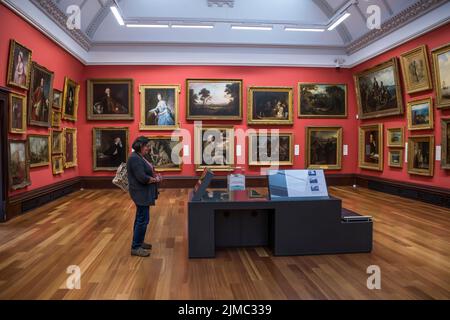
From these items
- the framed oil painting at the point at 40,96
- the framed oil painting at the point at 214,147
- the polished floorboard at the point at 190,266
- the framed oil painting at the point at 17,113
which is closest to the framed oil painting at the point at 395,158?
the polished floorboard at the point at 190,266

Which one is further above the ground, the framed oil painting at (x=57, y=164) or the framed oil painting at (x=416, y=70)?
the framed oil painting at (x=416, y=70)

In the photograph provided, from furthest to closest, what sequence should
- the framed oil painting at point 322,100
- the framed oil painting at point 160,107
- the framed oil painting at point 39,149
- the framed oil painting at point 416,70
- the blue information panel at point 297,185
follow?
the framed oil painting at point 322,100, the framed oil painting at point 160,107, the framed oil painting at point 416,70, the framed oil painting at point 39,149, the blue information panel at point 297,185

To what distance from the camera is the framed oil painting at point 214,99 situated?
15.5m

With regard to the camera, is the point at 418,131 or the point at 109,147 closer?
the point at 418,131

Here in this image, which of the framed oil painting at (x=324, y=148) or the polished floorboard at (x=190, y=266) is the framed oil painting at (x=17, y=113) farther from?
the framed oil painting at (x=324, y=148)

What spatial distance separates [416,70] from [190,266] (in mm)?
10664

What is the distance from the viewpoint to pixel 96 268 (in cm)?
564

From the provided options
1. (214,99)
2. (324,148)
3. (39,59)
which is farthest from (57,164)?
(324,148)

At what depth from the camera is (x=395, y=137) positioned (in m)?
13.3

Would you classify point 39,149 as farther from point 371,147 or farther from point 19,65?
point 371,147

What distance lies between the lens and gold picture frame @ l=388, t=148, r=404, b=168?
42.8 feet

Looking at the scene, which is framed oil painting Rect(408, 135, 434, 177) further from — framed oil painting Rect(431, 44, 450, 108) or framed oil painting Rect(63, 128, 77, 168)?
framed oil painting Rect(63, 128, 77, 168)

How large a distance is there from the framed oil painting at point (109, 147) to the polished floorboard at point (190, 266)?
6.16m

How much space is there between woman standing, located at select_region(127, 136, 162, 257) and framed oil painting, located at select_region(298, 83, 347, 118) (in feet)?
36.8
